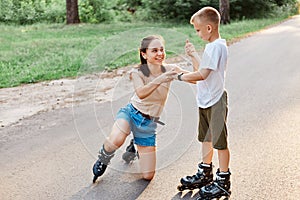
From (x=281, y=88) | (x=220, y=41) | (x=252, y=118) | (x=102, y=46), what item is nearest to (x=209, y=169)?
(x=220, y=41)

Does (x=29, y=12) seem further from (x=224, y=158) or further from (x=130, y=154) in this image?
(x=224, y=158)

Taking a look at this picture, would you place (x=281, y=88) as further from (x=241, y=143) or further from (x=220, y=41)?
(x=220, y=41)

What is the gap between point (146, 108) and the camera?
342 centimetres

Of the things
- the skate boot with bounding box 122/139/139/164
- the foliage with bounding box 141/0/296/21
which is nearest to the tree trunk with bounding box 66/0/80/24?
the foliage with bounding box 141/0/296/21

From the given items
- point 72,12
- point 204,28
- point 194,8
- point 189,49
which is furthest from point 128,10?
point 204,28

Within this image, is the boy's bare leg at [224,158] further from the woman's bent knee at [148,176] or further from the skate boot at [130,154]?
the skate boot at [130,154]

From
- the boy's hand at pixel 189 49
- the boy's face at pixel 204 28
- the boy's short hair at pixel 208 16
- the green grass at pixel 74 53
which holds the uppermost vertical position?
the boy's short hair at pixel 208 16

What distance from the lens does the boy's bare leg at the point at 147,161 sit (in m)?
3.55

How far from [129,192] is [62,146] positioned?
4.33ft

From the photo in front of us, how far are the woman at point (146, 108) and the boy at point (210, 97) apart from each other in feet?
0.80

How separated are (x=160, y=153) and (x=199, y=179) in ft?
2.12

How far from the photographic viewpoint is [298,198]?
10.4ft

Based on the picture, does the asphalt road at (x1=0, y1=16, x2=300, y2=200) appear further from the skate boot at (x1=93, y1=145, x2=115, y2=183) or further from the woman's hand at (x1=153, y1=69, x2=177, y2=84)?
the woman's hand at (x1=153, y1=69, x2=177, y2=84)

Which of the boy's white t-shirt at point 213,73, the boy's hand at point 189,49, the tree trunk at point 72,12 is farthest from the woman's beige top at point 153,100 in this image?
the tree trunk at point 72,12
